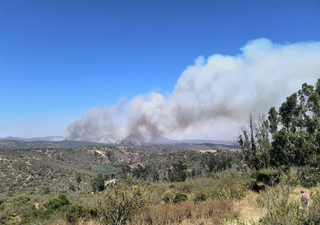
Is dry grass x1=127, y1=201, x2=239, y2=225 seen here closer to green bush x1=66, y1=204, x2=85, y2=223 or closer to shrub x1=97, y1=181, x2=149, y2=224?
shrub x1=97, y1=181, x2=149, y2=224

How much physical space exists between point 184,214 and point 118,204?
8.94 ft

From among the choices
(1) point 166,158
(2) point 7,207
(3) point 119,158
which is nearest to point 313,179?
(2) point 7,207

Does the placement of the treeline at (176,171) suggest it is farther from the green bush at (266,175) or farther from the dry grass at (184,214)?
the dry grass at (184,214)

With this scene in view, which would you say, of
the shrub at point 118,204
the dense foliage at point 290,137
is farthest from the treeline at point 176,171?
the shrub at point 118,204

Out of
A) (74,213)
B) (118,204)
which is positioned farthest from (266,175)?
(74,213)

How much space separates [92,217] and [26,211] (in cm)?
1181

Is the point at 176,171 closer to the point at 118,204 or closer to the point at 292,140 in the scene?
the point at 292,140

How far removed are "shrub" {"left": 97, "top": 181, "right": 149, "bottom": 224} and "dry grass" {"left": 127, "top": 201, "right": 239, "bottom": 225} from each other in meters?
0.31

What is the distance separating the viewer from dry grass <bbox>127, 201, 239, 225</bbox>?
685 centimetres

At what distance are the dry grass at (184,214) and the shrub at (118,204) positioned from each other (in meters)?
0.31

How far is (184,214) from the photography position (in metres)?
7.64

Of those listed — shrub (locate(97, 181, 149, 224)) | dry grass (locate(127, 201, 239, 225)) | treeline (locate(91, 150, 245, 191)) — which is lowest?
treeline (locate(91, 150, 245, 191))

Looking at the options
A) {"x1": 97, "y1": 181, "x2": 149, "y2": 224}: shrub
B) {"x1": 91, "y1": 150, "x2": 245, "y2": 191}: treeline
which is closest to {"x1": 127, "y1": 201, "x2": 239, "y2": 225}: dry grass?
{"x1": 97, "y1": 181, "x2": 149, "y2": 224}: shrub

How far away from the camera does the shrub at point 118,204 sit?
6.88 m
